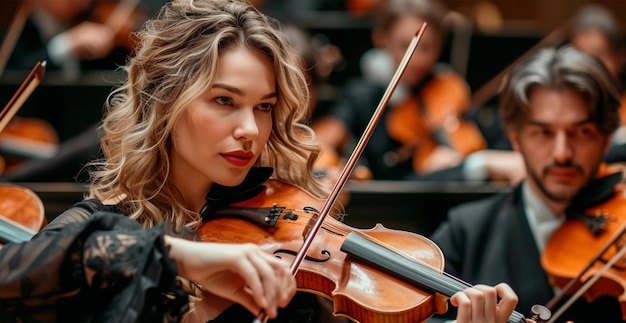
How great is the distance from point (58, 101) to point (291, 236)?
220 centimetres

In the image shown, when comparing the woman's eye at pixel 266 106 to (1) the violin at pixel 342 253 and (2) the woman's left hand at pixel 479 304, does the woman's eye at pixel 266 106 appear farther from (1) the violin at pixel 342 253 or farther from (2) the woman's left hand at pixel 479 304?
(2) the woman's left hand at pixel 479 304

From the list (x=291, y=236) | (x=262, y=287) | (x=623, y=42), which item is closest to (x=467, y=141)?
(x=623, y=42)

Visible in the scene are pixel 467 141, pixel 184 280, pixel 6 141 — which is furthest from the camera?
pixel 467 141

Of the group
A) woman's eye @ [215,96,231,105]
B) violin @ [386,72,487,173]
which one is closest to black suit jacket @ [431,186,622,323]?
woman's eye @ [215,96,231,105]

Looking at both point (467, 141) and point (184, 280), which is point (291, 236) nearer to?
point (184, 280)

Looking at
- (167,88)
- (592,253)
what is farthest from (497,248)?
(167,88)

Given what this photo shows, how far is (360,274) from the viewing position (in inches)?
50.9

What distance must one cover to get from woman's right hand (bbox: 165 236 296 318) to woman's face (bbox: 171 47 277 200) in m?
0.27

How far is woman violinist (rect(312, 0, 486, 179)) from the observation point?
Result: 10.7 feet

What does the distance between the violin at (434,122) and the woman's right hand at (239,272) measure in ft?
6.81

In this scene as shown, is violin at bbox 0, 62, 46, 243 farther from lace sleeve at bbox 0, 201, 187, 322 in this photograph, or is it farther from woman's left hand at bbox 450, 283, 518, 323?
woman's left hand at bbox 450, 283, 518, 323

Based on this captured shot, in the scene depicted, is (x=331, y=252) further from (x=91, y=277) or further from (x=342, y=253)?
(x=91, y=277)

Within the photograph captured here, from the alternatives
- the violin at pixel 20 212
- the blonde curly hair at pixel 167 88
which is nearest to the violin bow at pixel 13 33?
the violin at pixel 20 212

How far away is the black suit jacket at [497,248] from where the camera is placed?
1.84m
